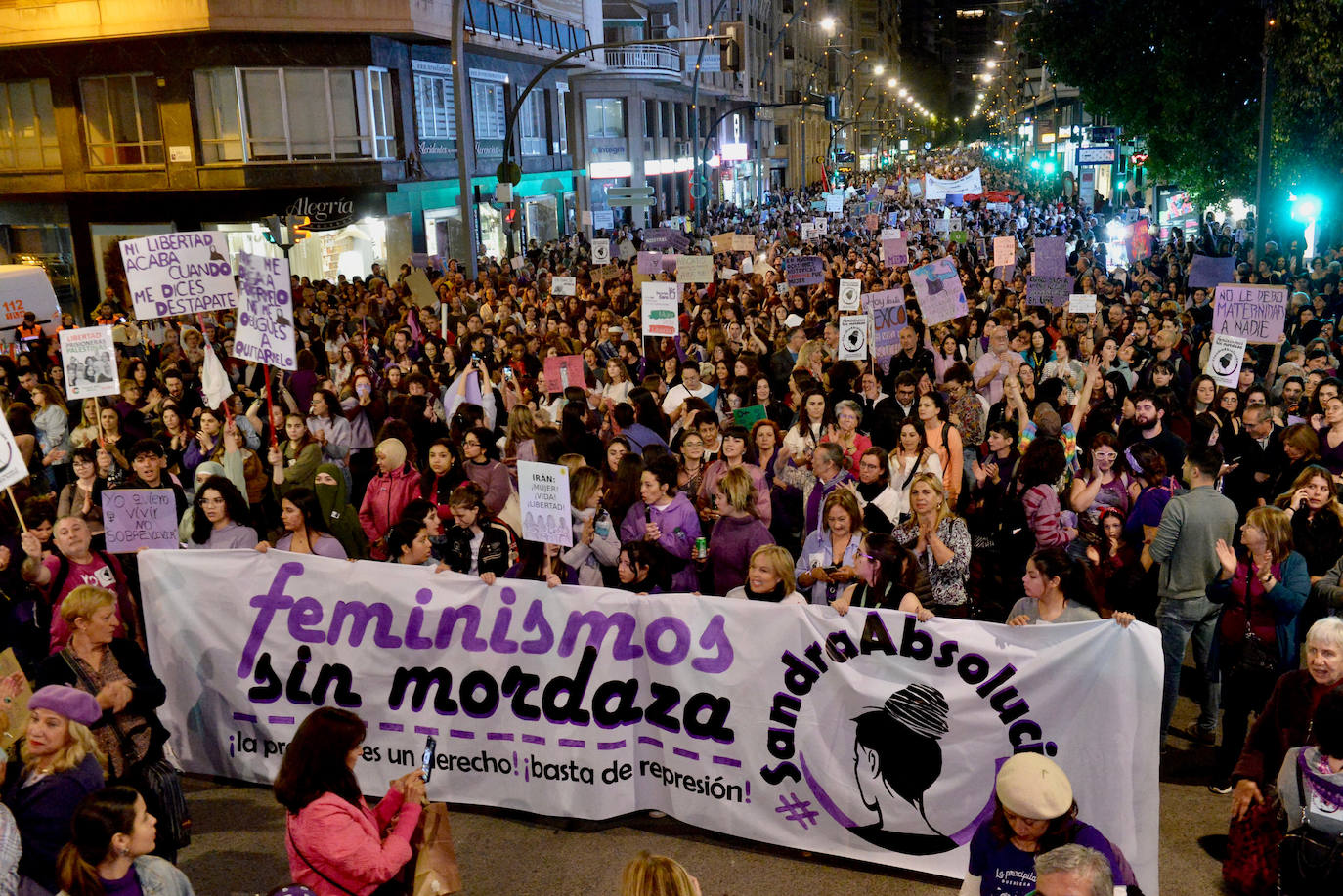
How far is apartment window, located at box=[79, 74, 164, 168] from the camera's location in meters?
30.1

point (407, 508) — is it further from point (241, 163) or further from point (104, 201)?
point (104, 201)

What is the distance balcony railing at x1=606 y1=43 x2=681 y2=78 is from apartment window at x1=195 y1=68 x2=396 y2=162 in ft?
70.8

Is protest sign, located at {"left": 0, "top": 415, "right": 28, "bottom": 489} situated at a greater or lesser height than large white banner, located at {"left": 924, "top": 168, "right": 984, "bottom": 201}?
lesser

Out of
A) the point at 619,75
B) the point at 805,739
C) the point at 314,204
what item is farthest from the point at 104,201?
the point at 805,739

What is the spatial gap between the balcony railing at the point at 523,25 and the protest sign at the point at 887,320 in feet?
76.3

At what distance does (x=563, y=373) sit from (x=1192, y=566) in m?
6.19

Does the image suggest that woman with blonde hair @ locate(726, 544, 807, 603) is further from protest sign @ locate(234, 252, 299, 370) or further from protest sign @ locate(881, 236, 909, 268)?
protest sign @ locate(881, 236, 909, 268)

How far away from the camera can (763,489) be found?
8070 millimetres

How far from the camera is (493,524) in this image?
6.95 m

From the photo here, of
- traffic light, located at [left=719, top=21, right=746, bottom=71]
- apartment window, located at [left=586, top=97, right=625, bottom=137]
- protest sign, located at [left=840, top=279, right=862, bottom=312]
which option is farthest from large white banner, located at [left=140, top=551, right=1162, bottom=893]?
apartment window, located at [left=586, top=97, right=625, bottom=137]

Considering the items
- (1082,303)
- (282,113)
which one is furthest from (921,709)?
(282,113)

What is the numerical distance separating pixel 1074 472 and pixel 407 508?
480 centimetres

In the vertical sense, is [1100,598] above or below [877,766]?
above

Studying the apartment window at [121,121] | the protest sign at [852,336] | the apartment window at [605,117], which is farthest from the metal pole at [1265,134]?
the apartment window at [605,117]
